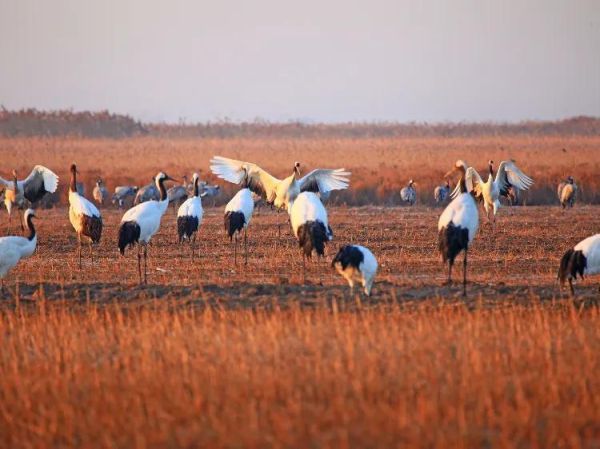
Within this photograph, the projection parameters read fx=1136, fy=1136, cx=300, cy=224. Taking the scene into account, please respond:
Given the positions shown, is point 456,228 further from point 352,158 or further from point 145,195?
point 352,158

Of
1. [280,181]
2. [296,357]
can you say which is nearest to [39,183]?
[280,181]

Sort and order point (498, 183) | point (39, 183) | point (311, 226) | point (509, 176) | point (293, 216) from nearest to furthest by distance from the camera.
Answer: point (311, 226), point (293, 216), point (39, 183), point (509, 176), point (498, 183)

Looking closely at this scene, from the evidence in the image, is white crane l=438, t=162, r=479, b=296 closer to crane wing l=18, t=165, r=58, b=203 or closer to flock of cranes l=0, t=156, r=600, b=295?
flock of cranes l=0, t=156, r=600, b=295

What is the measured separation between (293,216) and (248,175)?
3.56 m

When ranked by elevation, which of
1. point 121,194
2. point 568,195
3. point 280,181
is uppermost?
point 280,181

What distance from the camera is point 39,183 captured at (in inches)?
754

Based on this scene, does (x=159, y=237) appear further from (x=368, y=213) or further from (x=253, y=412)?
(x=253, y=412)

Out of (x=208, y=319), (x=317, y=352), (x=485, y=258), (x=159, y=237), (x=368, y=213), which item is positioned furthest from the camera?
(x=368, y=213)

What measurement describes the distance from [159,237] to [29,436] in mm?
13424

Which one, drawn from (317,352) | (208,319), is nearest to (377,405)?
(317,352)

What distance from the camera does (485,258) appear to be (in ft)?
53.9

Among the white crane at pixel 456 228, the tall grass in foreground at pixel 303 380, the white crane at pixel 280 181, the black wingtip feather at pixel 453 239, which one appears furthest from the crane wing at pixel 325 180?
the tall grass in foreground at pixel 303 380

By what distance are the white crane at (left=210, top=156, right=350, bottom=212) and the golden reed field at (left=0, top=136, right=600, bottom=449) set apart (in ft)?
3.33

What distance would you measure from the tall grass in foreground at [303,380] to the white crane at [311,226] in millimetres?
2928
